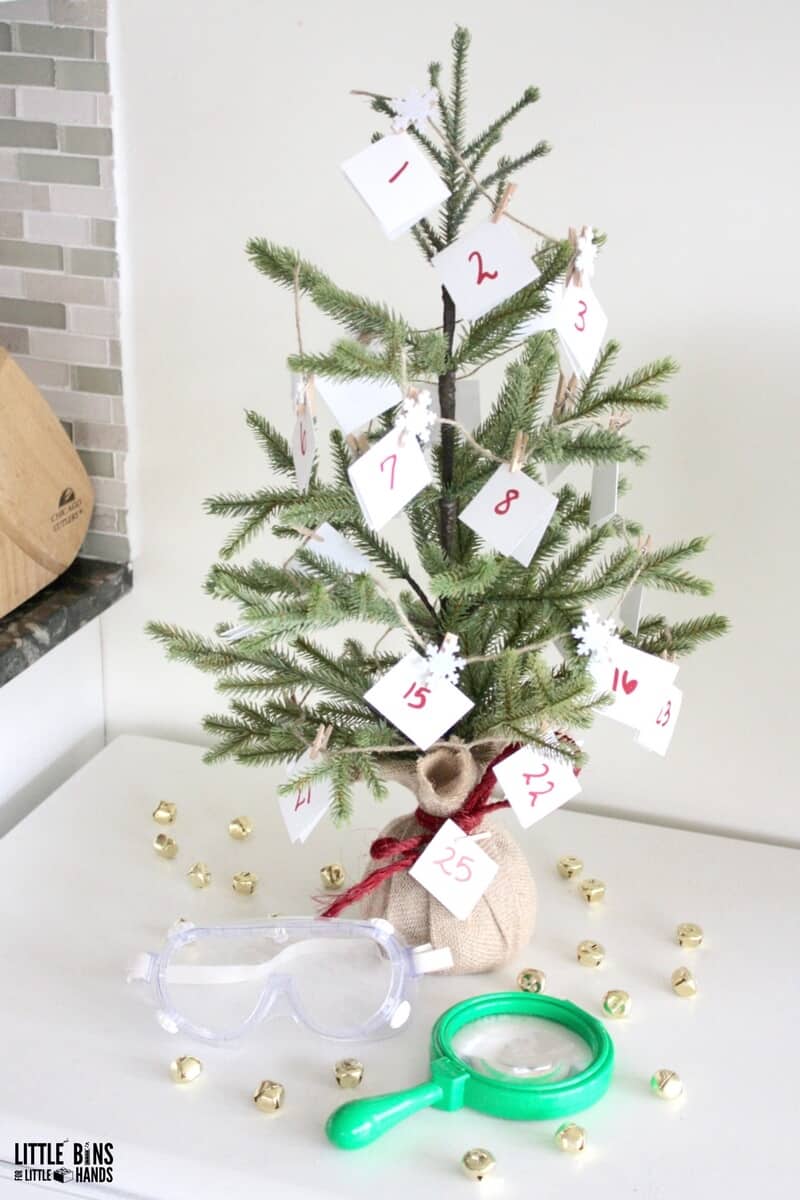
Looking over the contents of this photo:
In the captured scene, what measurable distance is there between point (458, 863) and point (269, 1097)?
22 cm

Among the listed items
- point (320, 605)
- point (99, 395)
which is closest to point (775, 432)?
point (320, 605)

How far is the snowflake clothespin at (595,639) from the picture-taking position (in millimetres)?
974

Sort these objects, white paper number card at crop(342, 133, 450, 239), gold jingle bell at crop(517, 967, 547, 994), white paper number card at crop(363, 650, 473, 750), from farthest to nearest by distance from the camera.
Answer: gold jingle bell at crop(517, 967, 547, 994), white paper number card at crop(363, 650, 473, 750), white paper number card at crop(342, 133, 450, 239)

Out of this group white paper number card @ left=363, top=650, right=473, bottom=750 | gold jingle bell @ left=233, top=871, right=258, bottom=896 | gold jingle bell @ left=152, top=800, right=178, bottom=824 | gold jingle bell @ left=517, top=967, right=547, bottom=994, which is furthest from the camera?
gold jingle bell @ left=152, top=800, right=178, bottom=824

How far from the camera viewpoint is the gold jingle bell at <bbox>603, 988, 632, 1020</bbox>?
104 centimetres

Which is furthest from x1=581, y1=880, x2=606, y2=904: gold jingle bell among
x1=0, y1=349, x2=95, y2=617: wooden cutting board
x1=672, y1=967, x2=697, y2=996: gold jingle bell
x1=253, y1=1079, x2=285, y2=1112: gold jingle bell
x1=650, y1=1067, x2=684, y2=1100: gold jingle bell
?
x1=0, y1=349, x2=95, y2=617: wooden cutting board

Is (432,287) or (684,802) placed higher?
(432,287)

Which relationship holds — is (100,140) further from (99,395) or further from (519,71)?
(519,71)

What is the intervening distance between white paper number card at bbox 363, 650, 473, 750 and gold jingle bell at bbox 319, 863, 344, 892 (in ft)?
0.93

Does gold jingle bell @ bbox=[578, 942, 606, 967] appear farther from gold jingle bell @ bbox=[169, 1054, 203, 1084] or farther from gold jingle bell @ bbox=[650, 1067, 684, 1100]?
gold jingle bell @ bbox=[169, 1054, 203, 1084]

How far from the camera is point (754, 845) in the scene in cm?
130

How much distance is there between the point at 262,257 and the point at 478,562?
0.83ft

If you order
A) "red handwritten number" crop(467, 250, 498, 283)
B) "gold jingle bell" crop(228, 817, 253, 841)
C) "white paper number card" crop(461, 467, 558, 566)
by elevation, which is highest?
"red handwritten number" crop(467, 250, 498, 283)

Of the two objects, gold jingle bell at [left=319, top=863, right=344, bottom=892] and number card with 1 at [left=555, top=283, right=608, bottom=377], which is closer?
number card with 1 at [left=555, top=283, right=608, bottom=377]
